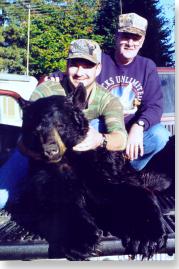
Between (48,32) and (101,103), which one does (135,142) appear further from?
(48,32)

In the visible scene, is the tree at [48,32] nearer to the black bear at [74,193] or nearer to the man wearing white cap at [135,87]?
the man wearing white cap at [135,87]

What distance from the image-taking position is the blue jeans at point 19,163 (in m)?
2.22

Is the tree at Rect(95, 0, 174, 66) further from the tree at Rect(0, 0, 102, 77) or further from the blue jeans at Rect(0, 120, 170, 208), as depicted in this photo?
the blue jeans at Rect(0, 120, 170, 208)

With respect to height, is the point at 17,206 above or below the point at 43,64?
below

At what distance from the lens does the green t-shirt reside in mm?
2139

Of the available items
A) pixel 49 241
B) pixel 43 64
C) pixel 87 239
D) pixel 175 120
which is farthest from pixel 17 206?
pixel 175 120

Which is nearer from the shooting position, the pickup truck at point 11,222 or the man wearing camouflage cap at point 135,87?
the pickup truck at point 11,222

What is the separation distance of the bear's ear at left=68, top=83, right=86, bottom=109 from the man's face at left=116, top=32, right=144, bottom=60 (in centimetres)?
28

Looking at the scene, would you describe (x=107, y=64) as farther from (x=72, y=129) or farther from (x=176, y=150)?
(x=176, y=150)

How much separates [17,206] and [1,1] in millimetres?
928

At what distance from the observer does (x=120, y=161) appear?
220 centimetres

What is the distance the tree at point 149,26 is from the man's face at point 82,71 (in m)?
0.11

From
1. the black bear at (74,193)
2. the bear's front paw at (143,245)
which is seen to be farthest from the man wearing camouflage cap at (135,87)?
the bear's front paw at (143,245)

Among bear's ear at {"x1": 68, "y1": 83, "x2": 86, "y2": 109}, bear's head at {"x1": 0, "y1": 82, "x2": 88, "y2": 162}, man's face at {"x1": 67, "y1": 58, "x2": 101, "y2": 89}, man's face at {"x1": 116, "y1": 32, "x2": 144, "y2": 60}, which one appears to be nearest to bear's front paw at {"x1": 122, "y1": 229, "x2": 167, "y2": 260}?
bear's head at {"x1": 0, "y1": 82, "x2": 88, "y2": 162}
